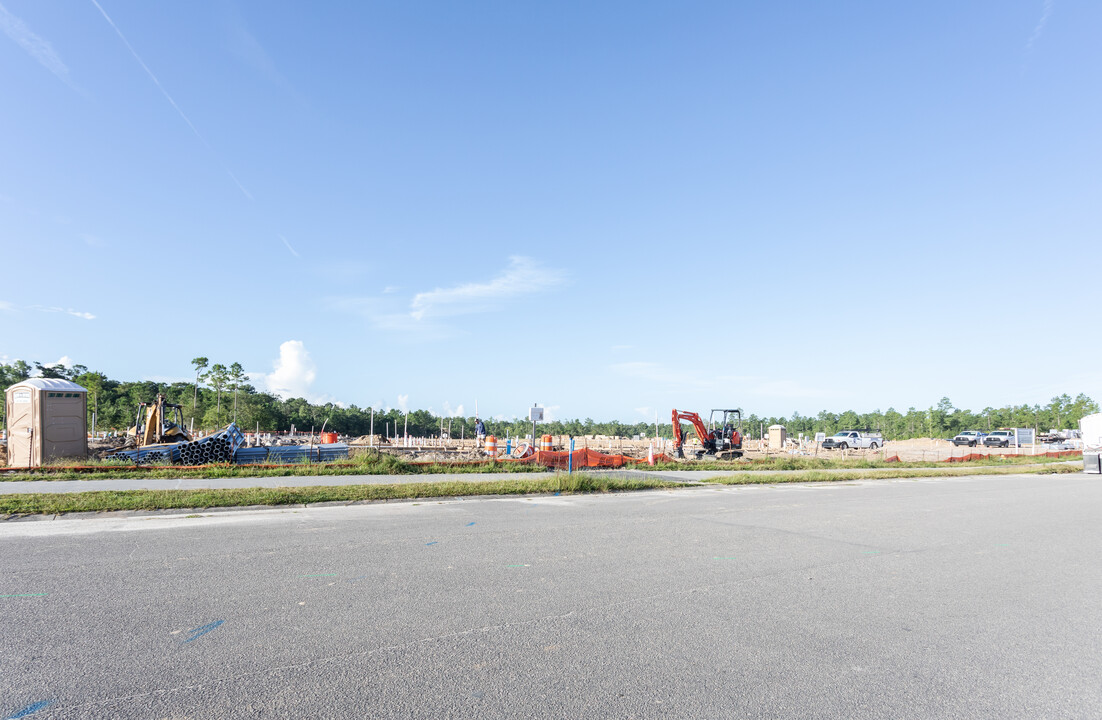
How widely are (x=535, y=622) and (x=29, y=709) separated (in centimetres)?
323

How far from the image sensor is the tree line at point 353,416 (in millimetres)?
68438

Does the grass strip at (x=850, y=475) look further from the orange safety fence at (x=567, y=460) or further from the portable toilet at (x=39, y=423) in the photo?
the portable toilet at (x=39, y=423)

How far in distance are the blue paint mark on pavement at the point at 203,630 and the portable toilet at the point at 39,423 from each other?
2085 centimetres

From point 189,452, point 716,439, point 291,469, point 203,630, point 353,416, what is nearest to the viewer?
point 203,630

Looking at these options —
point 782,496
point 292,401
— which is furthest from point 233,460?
point 292,401

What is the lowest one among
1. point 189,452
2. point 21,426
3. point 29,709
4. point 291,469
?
point 291,469

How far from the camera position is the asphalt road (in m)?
3.82

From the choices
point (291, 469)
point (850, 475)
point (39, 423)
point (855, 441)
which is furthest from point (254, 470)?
point (855, 441)

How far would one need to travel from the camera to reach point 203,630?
4.84 meters

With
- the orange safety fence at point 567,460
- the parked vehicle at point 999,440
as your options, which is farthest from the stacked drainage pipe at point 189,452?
the parked vehicle at point 999,440

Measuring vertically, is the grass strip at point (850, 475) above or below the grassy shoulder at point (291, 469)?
below

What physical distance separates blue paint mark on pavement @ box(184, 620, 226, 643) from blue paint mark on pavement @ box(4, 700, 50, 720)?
→ 103cm

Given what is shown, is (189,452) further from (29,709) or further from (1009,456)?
(1009,456)

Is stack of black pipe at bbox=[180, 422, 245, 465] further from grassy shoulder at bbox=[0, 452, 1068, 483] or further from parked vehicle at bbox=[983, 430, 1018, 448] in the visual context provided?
parked vehicle at bbox=[983, 430, 1018, 448]
